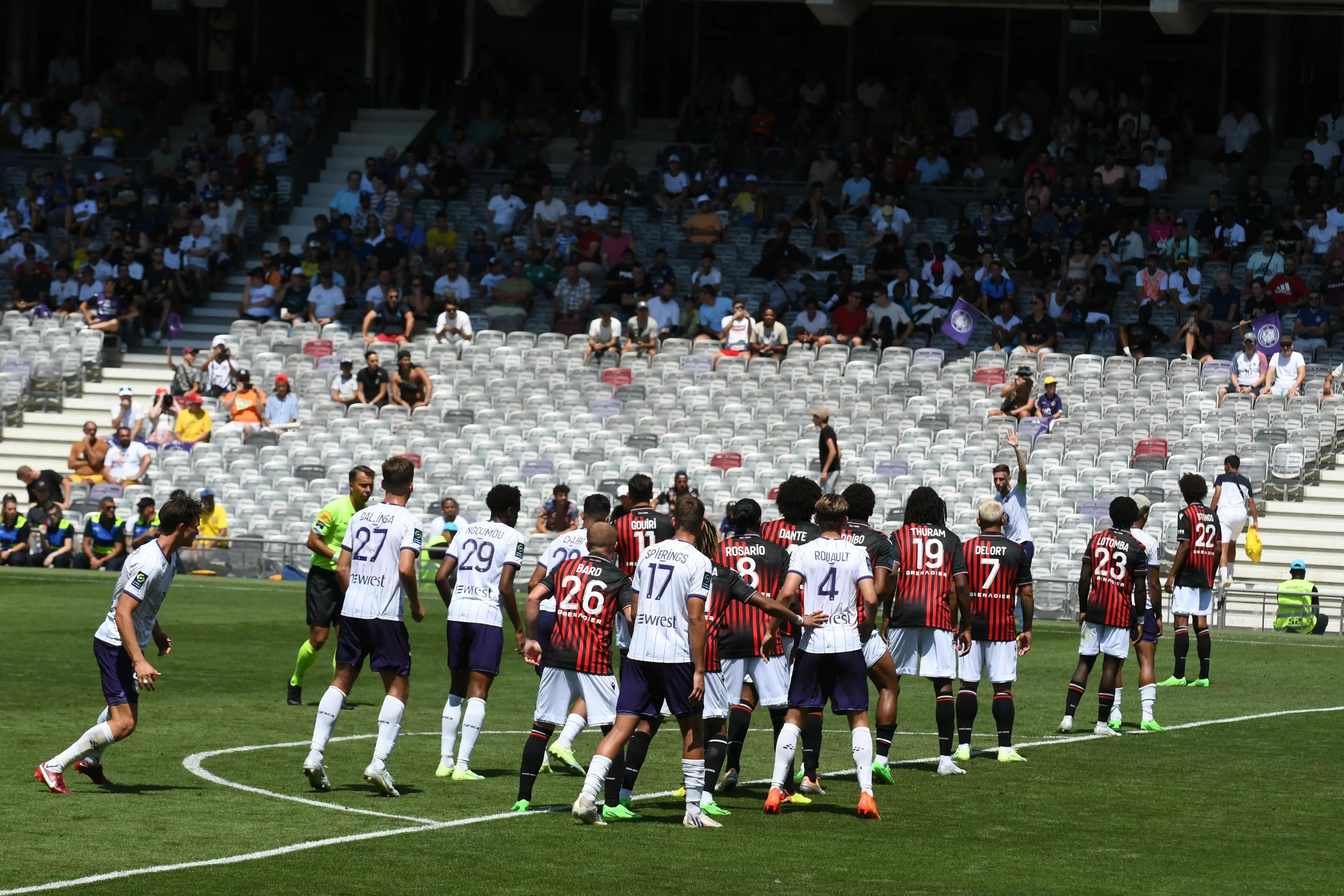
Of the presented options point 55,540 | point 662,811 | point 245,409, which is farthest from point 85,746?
point 245,409

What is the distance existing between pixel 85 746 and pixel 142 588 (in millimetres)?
970

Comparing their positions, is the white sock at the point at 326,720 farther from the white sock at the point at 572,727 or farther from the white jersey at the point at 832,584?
the white jersey at the point at 832,584

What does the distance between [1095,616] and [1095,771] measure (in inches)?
85.9

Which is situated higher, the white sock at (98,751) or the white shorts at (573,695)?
the white shorts at (573,695)

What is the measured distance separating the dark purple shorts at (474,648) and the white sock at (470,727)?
0.22 m

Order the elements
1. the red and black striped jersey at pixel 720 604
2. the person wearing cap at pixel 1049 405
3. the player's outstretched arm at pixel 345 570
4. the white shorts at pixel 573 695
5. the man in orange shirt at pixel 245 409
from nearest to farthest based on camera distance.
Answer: the red and black striped jersey at pixel 720 604 < the white shorts at pixel 573 695 < the player's outstretched arm at pixel 345 570 < the person wearing cap at pixel 1049 405 < the man in orange shirt at pixel 245 409

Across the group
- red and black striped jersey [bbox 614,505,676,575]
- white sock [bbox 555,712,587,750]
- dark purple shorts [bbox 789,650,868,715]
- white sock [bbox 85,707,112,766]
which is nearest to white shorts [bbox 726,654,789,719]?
dark purple shorts [bbox 789,650,868,715]

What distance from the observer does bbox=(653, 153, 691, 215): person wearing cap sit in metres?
34.2

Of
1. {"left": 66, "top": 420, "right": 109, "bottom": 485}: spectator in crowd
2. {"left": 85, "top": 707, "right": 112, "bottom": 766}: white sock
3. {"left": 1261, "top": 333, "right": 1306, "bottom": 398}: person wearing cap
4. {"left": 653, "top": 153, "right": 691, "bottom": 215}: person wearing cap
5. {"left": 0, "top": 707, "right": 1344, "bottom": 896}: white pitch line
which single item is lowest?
{"left": 0, "top": 707, "right": 1344, "bottom": 896}: white pitch line

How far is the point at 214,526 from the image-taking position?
92.8ft

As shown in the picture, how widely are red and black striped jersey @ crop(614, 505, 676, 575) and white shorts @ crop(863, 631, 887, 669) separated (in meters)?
1.47

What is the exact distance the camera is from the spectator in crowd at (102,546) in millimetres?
28156

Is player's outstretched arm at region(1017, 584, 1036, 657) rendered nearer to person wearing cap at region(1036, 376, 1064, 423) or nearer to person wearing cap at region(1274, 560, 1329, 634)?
person wearing cap at region(1274, 560, 1329, 634)

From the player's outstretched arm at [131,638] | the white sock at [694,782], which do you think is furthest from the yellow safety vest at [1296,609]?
the player's outstretched arm at [131,638]
